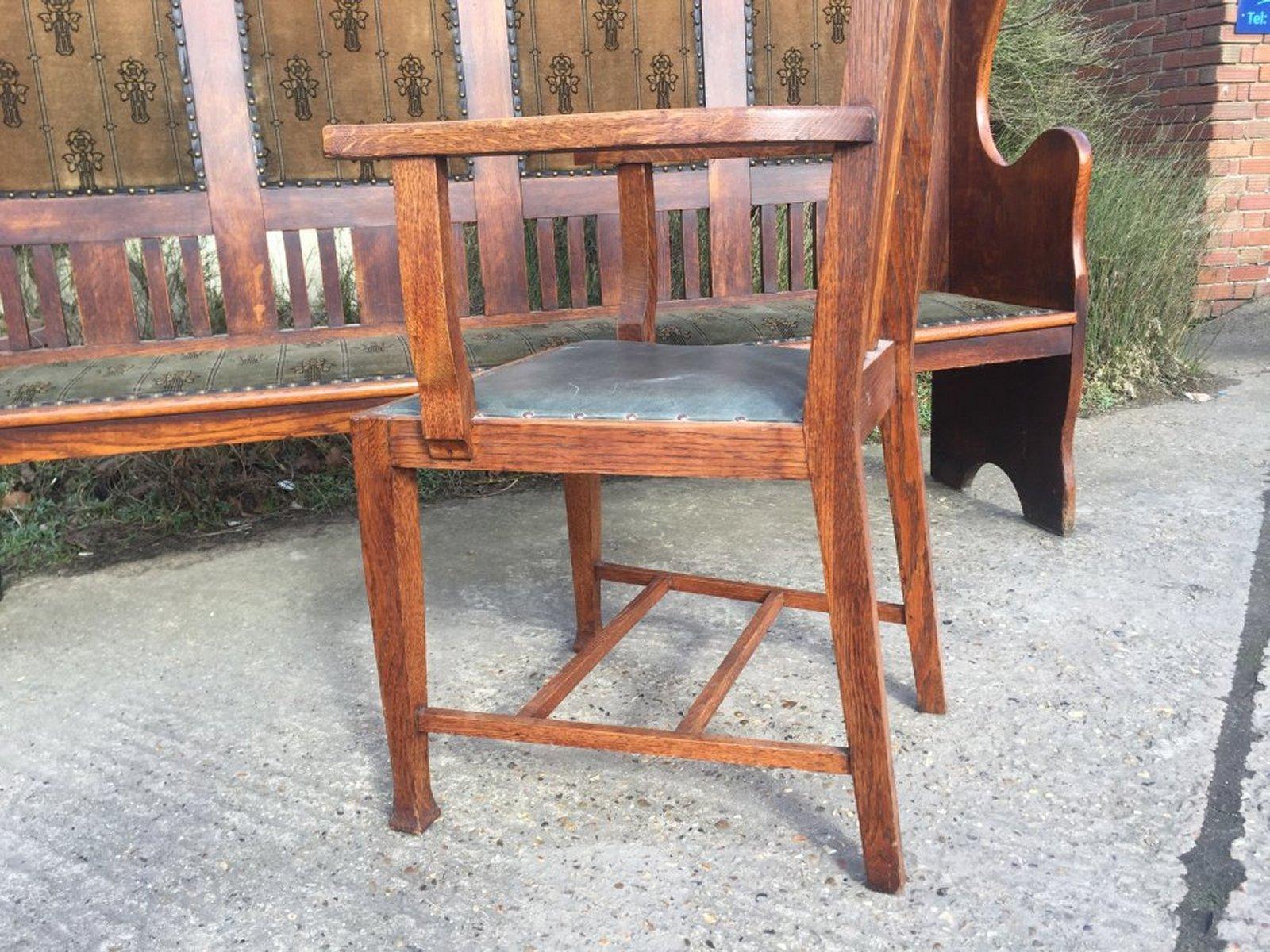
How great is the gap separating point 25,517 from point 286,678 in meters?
1.43

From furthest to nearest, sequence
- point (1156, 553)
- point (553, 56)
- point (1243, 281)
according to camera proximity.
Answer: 1. point (1243, 281)
2. point (553, 56)
3. point (1156, 553)

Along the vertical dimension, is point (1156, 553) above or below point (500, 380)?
below

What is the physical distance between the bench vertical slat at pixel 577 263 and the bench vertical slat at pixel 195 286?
0.87 meters

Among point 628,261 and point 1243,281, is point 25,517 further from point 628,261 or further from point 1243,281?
point 1243,281

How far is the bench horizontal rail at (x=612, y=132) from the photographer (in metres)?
1.18

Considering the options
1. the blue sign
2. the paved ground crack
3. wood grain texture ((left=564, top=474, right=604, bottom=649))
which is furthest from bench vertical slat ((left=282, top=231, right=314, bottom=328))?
the blue sign

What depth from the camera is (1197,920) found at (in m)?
1.29

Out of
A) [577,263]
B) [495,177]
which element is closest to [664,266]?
[577,263]

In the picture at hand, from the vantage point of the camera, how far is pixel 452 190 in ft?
8.93

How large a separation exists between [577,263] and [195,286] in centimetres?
91

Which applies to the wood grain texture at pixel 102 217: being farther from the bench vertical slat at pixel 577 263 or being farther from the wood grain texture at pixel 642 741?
the wood grain texture at pixel 642 741

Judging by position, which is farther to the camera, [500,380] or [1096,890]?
[500,380]

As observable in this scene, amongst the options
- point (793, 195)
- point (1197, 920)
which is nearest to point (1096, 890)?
point (1197, 920)

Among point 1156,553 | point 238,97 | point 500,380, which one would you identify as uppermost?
point 238,97
